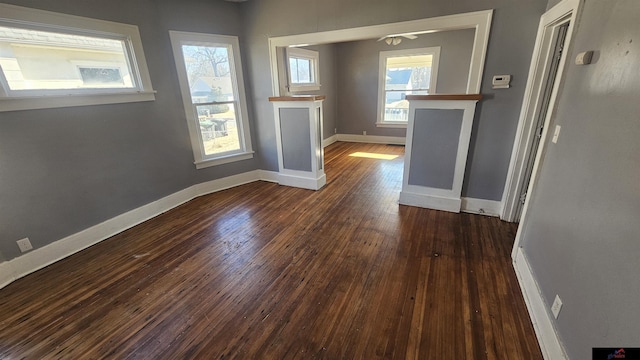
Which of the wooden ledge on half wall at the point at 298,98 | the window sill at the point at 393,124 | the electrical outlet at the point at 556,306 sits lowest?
the electrical outlet at the point at 556,306

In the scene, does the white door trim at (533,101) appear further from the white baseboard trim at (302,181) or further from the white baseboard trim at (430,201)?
the white baseboard trim at (302,181)

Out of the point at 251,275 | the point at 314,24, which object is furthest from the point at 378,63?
the point at 251,275

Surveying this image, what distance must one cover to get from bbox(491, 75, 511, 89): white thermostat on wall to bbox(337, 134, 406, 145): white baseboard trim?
3931mm

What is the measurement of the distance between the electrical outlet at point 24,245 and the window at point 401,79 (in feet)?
19.5

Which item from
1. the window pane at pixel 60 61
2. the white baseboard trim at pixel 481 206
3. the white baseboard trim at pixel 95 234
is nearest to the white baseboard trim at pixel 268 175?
the white baseboard trim at pixel 95 234

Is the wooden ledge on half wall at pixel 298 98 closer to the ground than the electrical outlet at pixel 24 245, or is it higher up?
higher up

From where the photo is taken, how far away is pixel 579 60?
1.52m

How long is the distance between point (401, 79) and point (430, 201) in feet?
13.3

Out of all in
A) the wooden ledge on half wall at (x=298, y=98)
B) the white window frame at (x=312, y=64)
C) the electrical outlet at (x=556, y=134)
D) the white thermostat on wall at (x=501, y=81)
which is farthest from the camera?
the white window frame at (x=312, y=64)

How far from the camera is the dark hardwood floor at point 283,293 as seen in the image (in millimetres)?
1569

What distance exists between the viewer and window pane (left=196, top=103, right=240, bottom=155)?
3.67 m

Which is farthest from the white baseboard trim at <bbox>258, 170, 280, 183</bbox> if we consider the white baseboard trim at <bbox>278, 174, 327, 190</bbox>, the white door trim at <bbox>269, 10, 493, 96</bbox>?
the white door trim at <bbox>269, 10, 493, 96</bbox>

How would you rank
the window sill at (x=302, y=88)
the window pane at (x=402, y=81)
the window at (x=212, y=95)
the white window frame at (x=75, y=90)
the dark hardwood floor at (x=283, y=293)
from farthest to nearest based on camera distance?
the window pane at (x=402, y=81) → the window sill at (x=302, y=88) → the window at (x=212, y=95) → the white window frame at (x=75, y=90) → the dark hardwood floor at (x=283, y=293)

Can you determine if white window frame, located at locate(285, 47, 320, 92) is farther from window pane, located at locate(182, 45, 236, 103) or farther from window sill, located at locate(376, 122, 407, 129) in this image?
window sill, located at locate(376, 122, 407, 129)
